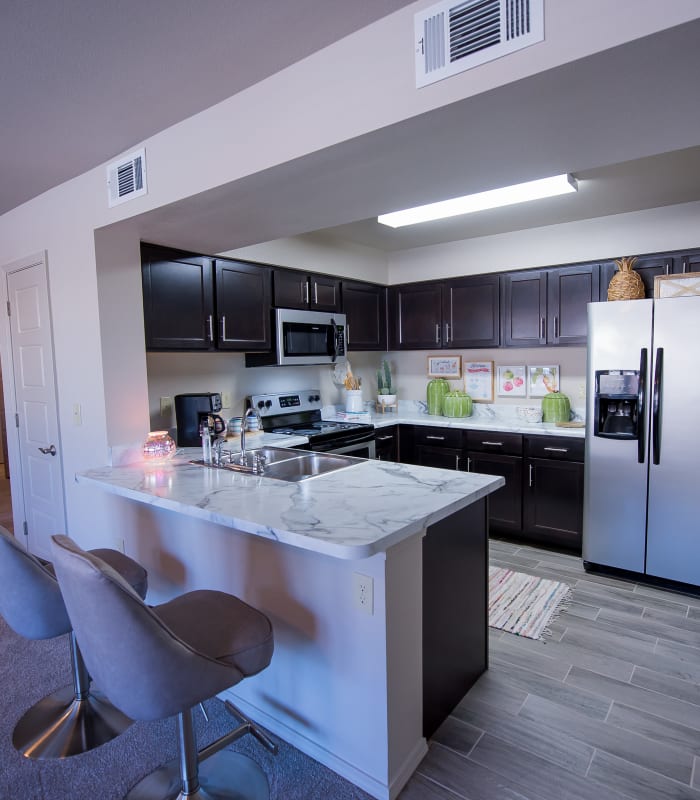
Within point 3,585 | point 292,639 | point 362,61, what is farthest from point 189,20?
point 292,639

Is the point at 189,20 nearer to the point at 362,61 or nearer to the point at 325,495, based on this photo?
the point at 362,61

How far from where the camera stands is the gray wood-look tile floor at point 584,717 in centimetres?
171

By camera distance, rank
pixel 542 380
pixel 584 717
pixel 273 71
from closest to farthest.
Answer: pixel 273 71, pixel 584 717, pixel 542 380

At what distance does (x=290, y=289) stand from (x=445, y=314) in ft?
4.77

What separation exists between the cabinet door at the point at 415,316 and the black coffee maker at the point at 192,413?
2.10m

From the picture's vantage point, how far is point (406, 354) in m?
5.11

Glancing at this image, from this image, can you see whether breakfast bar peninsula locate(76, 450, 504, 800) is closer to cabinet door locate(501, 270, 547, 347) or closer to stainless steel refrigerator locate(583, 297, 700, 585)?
stainless steel refrigerator locate(583, 297, 700, 585)

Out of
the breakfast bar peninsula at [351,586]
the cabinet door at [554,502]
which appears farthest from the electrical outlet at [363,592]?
the cabinet door at [554,502]

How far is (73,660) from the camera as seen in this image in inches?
81.3

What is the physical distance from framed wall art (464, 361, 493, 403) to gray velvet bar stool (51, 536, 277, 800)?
3358 millimetres

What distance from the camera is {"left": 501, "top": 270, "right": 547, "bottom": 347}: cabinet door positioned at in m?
Answer: 3.99

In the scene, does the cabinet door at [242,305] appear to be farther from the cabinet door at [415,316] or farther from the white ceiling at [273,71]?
the cabinet door at [415,316]

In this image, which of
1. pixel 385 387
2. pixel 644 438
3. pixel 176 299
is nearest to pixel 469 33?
pixel 176 299

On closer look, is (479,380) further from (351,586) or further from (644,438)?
(351,586)
